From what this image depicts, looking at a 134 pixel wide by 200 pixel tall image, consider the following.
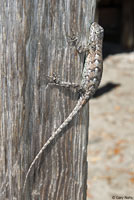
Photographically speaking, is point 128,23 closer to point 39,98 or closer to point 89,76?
point 89,76

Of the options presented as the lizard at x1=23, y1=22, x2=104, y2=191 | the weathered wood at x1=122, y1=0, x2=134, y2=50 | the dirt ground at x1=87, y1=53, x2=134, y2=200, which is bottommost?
the dirt ground at x1=87, y1=53, x2=134, y2=200

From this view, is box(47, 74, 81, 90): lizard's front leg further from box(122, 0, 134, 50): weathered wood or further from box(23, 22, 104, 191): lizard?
box(122, 0, 134, 50): weathered wood

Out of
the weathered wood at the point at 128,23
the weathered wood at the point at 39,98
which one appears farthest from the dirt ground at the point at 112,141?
the weathered wood at the point at 128,23

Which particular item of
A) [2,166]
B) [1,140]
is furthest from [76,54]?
[2,166]

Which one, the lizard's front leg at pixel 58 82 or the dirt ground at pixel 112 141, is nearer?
the lizard's front leg at pixel 58 82

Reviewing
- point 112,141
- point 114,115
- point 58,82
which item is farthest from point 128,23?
point 58,82

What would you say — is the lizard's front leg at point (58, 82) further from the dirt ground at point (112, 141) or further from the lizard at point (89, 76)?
the dirt ground at point (112, 141)

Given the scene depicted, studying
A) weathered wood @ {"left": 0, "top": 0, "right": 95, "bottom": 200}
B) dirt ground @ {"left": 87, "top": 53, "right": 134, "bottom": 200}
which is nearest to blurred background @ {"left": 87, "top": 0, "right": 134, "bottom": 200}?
dirt ground @ {"left": 87, "top": 53, "right": 134, "bottom": 200}
